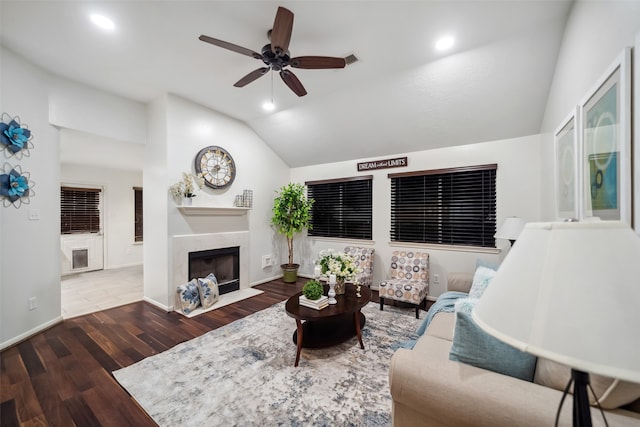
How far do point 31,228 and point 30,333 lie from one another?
1.17m

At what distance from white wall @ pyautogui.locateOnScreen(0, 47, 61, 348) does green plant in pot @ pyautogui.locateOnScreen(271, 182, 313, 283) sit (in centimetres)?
305

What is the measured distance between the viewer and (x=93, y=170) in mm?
5766

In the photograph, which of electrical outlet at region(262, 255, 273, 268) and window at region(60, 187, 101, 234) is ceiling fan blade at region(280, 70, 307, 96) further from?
window at region(60, 187, 101, 234)

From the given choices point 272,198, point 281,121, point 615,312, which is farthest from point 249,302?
point 615,312

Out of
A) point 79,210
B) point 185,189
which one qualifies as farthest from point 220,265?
point 79,210

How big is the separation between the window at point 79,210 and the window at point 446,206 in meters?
6.92

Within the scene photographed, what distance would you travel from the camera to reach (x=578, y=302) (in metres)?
0.55

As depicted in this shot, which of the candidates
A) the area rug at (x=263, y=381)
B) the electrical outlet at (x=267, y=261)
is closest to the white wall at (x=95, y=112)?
the electrical outlet at (x=267, y=261)

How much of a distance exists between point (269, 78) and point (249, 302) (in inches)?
128

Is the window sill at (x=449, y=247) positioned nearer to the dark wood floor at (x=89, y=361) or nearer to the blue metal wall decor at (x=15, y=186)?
the dark wood floor at (x=89, y=361)

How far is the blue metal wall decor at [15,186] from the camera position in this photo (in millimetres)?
2496

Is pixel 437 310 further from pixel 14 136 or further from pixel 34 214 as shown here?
pixel 14 136

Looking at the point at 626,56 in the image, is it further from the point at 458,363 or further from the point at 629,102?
the point at 458,363

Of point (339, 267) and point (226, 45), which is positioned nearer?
point (226, 45)
